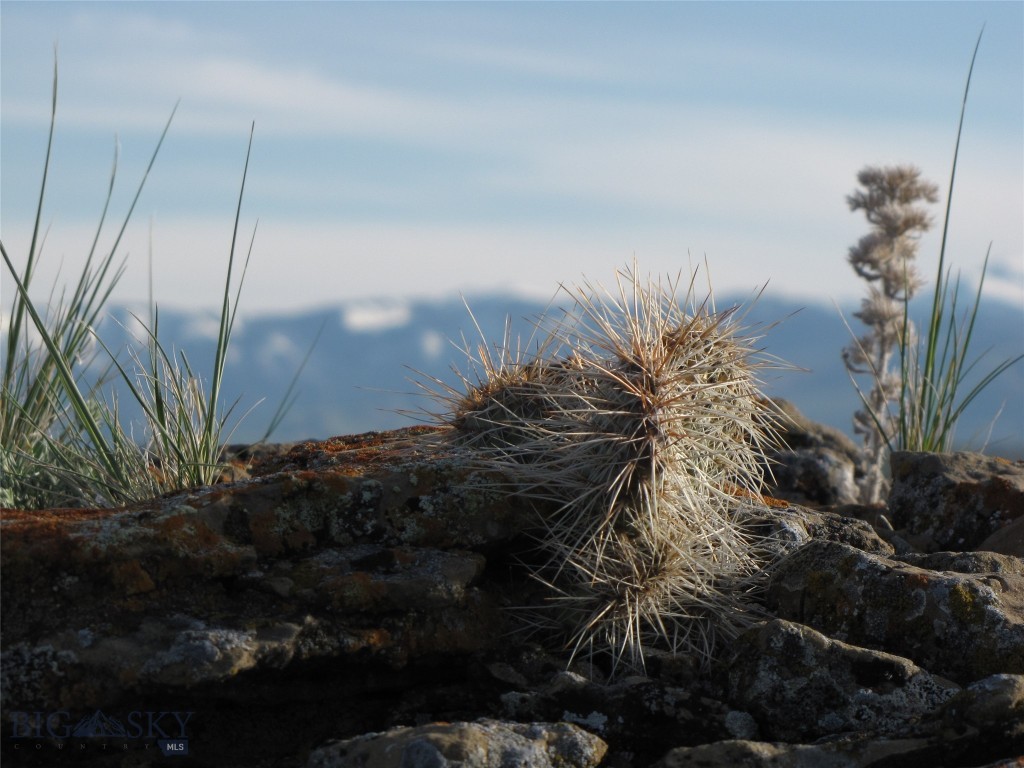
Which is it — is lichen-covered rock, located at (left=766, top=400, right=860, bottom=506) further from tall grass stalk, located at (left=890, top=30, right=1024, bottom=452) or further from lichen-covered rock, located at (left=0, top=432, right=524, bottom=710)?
lichen-covered rock, located at (left=0, top=432, right=524, bottom=710)

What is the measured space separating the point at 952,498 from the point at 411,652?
→ 361 centimetres

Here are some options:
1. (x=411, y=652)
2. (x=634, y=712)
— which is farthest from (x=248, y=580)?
(x=634, y=712)

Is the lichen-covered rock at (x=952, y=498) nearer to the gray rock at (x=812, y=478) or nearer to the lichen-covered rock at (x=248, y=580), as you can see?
the gray rock at (x=812, y=478)

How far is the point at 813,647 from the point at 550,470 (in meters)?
1.29

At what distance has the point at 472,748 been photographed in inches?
124

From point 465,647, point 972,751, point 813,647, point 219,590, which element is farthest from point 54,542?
point 972,751

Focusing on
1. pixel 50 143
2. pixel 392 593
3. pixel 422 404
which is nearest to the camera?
pixel 392 593

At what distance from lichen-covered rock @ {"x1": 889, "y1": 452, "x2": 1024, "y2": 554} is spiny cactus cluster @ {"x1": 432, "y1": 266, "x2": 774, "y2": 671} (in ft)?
5.82

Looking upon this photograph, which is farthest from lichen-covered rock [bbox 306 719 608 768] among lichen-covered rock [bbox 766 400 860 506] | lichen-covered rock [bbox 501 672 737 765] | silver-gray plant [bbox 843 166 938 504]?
silver-gray plant [bbox 843 166 938 504]

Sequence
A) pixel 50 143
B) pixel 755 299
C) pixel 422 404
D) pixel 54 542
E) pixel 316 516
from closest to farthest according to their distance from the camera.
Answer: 1. pixel 54 542
2. pixel 316 516
3. pixel 755 299
4. pixel 422 404
5. pixel 50 143

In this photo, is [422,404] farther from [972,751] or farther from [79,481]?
→ [972,751]

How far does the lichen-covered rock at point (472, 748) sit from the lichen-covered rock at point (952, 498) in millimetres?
3350

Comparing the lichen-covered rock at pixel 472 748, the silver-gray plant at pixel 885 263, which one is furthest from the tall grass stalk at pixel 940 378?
the lichen-covered rock at pixel 472 748

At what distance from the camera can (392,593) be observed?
3.95 metres
